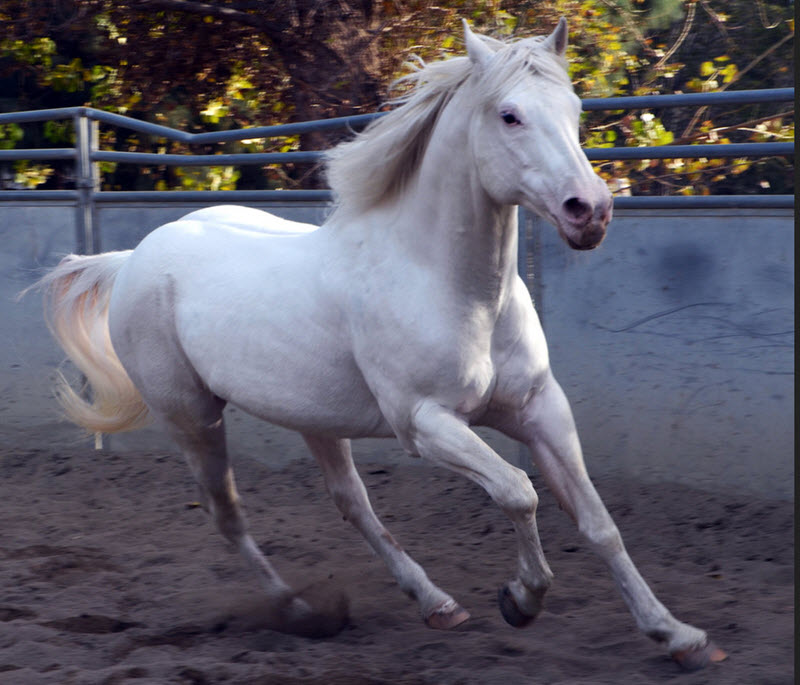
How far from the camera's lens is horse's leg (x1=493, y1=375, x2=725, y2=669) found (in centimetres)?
291

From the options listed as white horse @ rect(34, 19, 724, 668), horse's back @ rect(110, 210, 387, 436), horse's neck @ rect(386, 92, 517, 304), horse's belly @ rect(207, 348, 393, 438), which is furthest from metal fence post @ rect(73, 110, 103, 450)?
horse's neck @ rect(386, 92, 517, 304)

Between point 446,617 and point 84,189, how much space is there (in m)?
3.86

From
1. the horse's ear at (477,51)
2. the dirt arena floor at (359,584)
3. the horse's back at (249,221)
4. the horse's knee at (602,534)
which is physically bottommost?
the dirt arena floor at (359,584)

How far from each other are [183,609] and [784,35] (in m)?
9.03

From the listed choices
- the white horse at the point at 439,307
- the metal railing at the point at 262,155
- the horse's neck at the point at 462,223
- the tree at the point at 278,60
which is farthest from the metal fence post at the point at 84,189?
the horse's neck at the point at 462,223

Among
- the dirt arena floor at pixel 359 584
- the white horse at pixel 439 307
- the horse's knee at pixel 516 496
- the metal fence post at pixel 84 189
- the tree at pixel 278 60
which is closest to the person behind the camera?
the white horse at pixel 439 307

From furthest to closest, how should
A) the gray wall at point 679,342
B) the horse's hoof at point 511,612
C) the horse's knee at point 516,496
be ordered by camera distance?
the gray wall at point 679,342 < the horse's hoof at point 511,612 < the horse's knee at point 516,496

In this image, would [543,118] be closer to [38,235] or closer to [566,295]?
[566,295]

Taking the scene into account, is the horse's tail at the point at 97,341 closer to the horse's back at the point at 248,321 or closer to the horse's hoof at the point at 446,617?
the horse's back at the point at 248,321

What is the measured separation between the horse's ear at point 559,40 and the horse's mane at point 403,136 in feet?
0.07

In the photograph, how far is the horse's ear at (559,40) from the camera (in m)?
2.82

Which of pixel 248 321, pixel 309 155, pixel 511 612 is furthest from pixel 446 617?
pixel 309 155

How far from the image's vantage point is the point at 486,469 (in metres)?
2.90

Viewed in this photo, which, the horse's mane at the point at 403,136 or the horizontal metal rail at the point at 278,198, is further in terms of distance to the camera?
the horizontal metal rail at the point at 278,198
